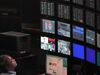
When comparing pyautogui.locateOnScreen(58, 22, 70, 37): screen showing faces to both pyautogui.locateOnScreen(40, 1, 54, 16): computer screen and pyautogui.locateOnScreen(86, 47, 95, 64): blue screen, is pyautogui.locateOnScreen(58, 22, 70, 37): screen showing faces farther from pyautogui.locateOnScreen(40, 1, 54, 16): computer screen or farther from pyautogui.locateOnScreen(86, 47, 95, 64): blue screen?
pyautogui.locateOnScreen(86, 47, 95, 64): blue screen

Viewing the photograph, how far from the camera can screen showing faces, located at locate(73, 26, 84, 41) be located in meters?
4.32

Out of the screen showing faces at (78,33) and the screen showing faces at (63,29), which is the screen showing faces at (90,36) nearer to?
the screen showing faces at (78,33)

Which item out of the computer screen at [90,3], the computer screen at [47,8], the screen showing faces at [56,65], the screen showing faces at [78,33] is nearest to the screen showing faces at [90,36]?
the screen showing faces at [78,33]

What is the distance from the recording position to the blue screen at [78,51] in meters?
A: 4.39

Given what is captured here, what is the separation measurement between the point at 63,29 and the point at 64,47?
0.24 m

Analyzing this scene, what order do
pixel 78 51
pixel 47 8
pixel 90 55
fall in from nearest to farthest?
pixel 90 55
pixel 78 51
pixel 47 8

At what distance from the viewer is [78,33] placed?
4363 millimetres

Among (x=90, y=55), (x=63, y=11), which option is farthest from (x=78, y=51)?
(x=63, y=11)

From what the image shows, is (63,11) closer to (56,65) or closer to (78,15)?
(78,15)

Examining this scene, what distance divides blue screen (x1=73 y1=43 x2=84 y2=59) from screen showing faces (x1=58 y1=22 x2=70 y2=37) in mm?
182

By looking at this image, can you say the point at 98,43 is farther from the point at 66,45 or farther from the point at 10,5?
the point at 10,5

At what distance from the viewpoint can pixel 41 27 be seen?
15.8 ft

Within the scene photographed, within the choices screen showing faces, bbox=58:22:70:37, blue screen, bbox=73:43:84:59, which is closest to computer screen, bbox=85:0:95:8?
screen showing faces, bbox=58:22:70:37

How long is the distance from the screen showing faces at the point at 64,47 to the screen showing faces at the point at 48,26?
0.19 meters
